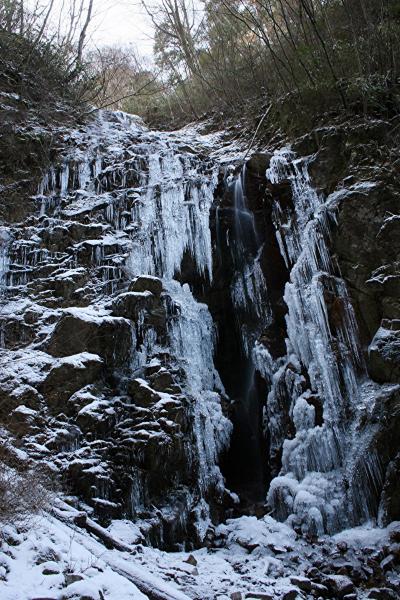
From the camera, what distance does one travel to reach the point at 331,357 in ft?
23.8

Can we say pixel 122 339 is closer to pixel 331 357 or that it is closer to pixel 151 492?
pixel 151 492

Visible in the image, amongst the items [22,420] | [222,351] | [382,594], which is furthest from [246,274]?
[382,594]

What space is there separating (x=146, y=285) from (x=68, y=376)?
2073 mm

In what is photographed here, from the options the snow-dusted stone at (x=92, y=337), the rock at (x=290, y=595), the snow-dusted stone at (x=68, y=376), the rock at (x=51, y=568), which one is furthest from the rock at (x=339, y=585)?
the snow-dusted stone at (x=92, y=337)

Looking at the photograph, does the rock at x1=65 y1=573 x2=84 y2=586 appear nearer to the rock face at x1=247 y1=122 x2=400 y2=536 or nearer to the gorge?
the gorge

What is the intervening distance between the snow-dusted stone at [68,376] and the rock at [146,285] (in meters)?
1.49

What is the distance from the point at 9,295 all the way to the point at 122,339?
246 cm

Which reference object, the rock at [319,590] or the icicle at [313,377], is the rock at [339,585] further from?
the icicle at [313,377]

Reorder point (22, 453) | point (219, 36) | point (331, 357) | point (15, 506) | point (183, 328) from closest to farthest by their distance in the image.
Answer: point (15, 506) → point (22, 453) → point (331, 357) → point (183, 328) → point (219, 36)

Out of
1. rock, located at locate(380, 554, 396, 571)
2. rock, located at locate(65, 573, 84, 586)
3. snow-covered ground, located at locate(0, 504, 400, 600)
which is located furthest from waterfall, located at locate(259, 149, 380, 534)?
rock, located at locate(65, 573, 84, 586)

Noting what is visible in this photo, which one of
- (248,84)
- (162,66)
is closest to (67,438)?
(248,84)

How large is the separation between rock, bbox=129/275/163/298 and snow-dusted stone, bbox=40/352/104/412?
1.49 m

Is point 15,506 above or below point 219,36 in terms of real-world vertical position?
below

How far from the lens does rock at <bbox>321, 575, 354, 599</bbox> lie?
5027mm
